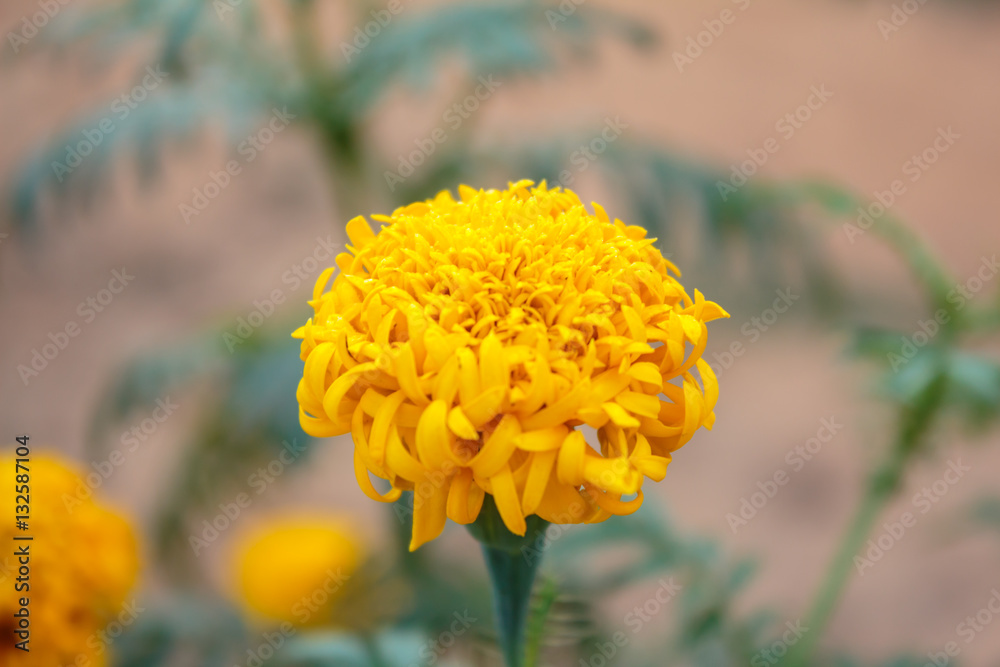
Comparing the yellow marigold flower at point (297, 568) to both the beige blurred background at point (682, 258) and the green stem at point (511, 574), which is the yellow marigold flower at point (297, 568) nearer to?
the beige blurred background at point (682, 258)

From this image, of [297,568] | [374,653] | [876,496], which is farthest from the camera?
[297,568]

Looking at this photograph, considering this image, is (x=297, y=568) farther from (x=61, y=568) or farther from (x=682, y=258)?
(x=682, y=258)

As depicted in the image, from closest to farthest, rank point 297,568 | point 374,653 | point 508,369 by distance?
point 508,369 < point 374,653 < point 297,568

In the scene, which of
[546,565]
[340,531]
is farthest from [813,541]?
[546,565]

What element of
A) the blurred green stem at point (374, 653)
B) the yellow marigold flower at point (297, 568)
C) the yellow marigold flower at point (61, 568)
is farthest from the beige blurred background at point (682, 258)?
the blurred green stem at point (374, 653)

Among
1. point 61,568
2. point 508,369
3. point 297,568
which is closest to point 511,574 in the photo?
point 508,369

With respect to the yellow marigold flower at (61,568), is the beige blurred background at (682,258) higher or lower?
higher

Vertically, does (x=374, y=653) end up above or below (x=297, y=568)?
below
